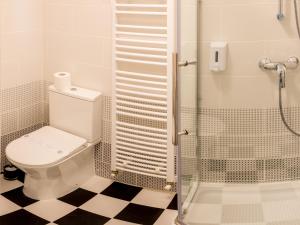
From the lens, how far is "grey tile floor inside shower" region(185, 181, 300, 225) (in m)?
2.31

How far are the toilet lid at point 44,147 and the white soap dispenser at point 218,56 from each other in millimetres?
1051

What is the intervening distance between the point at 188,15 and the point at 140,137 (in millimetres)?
912

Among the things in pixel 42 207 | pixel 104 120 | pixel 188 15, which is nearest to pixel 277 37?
pixel 188 15

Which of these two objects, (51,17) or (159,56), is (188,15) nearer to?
(159,56)

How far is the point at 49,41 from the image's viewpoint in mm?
3168

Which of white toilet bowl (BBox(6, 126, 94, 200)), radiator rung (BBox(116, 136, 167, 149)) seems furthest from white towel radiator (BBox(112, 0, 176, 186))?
white toilet bowl (BBox(6, 126, 94, 200))

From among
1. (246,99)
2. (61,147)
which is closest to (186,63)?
(246,99)

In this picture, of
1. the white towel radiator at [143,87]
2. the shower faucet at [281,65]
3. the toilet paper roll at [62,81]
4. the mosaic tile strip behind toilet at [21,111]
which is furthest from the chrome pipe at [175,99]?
the mosaic tile strip behind toilet at [21,111]

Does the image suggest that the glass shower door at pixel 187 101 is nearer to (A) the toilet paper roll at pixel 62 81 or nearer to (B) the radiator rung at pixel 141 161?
(B) the radiator rung at pixel 141 161

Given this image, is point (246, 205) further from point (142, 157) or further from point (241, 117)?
point (142, 157)

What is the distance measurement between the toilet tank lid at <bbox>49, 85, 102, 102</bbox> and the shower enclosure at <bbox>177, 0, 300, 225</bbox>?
780mm

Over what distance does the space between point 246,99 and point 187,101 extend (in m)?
0.46

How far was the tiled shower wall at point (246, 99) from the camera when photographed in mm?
2475

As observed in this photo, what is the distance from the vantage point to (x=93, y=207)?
2695mm
